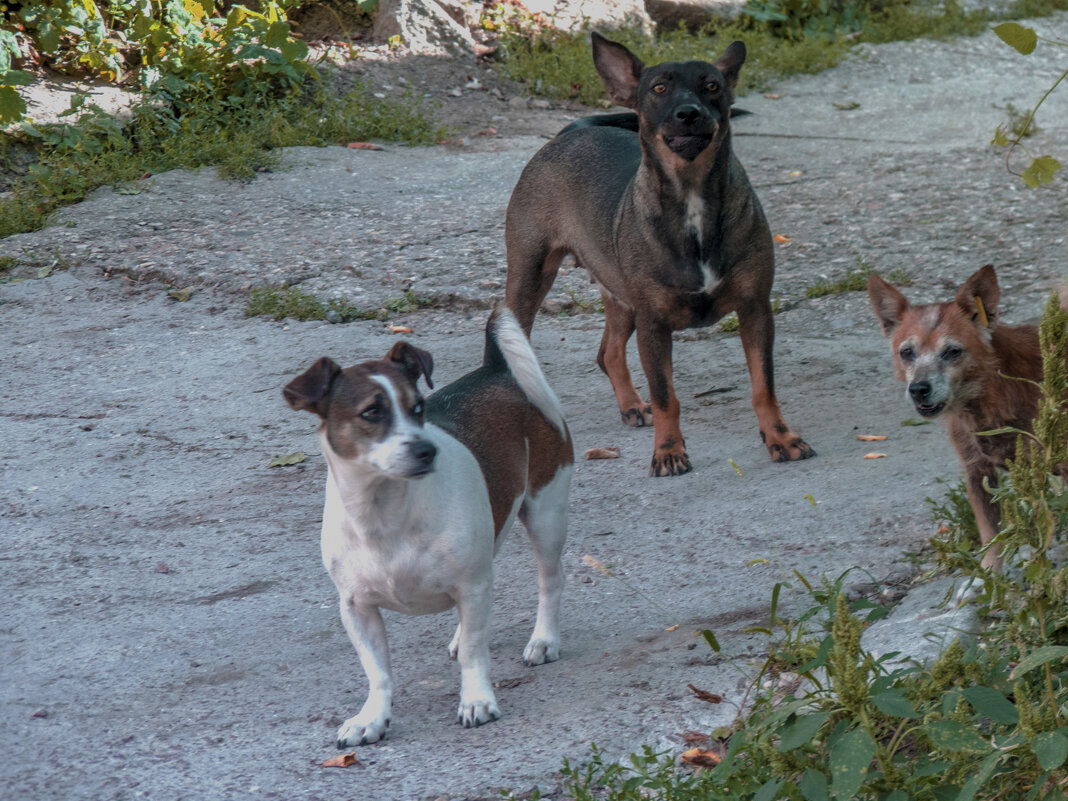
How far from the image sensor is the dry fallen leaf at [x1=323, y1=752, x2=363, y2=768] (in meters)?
3.15

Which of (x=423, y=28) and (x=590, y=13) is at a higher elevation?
(x=590, y=13)

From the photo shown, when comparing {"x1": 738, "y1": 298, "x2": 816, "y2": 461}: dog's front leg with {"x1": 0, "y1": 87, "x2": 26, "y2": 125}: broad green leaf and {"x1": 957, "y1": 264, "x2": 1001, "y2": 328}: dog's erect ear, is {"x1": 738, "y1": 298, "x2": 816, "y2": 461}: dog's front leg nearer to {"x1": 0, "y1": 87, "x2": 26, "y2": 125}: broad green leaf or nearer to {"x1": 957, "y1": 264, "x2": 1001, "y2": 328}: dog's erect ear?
{"x1": 957, "y1": 264, "x2": 1001, "y2": 328}: dog's erect ear

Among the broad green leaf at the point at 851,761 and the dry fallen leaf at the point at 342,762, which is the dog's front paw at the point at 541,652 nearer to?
the dry fallen leaf at the point at 342,762

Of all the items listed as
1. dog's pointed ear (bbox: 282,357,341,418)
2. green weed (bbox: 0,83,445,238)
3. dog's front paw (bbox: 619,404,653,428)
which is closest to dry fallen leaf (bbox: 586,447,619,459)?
dog's front paw (bbox: 619,404,653,428)

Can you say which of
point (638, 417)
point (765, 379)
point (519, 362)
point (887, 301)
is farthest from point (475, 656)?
point (638, 417)

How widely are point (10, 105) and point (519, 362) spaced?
7.20 m

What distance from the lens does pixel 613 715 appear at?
320 centimetres

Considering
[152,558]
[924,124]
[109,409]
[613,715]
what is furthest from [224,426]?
[924,124]

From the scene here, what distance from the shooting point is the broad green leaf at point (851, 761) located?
2.10 m

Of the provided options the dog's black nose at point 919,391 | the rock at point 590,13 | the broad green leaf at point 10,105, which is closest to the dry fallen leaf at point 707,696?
the dog's black nose at point 919,391

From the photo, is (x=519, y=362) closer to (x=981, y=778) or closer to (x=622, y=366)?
(x=981, y=778)

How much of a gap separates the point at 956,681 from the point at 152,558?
3162 mm

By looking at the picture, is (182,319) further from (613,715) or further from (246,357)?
(613,715)

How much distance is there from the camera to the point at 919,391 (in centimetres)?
386
